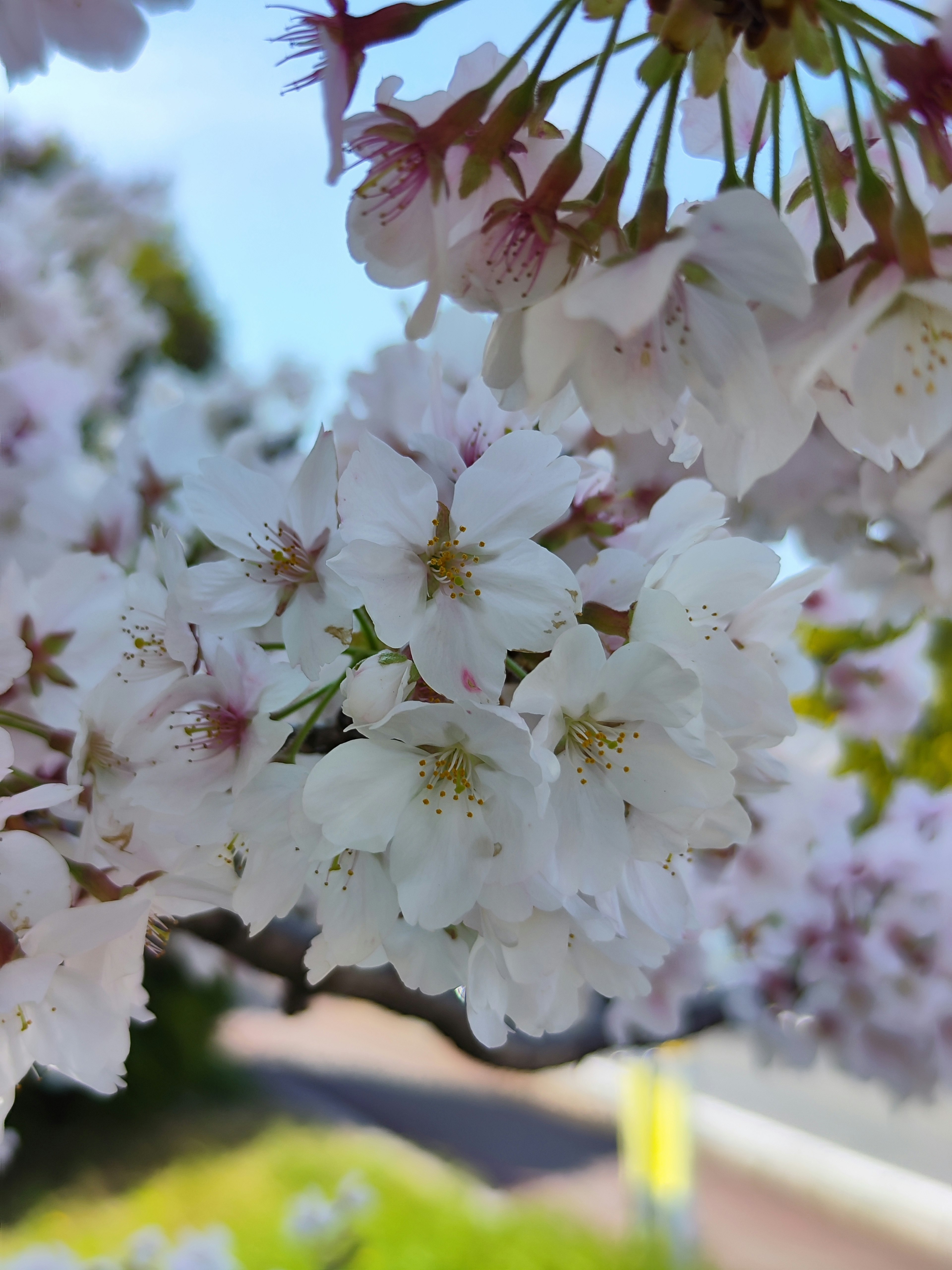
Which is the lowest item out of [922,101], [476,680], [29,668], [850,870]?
[850,870]

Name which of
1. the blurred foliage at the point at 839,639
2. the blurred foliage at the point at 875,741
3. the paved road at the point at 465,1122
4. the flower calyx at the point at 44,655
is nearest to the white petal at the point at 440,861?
the flower calyx at the point at 44,655

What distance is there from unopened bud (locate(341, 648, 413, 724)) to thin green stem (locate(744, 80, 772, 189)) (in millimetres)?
197

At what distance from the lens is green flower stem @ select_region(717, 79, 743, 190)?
28 centimetres

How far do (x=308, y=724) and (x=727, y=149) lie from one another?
237 millimetres

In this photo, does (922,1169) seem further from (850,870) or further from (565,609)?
(565,609)

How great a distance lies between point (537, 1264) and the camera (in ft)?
9.32

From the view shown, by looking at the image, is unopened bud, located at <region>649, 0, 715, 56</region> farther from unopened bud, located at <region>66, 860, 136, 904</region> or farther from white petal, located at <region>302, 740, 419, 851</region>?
unopened bud, located at <region>66, 860, 136, 904</region>

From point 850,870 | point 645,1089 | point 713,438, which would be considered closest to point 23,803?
point 713,438

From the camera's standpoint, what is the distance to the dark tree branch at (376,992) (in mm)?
725

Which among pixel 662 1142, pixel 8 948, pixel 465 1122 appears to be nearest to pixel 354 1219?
pixel 662 1142

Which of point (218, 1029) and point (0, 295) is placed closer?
point (0, 295)

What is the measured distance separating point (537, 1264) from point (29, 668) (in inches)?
117

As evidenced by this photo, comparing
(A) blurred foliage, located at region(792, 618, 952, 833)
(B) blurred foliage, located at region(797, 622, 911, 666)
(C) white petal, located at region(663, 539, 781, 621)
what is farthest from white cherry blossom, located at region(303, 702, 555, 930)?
(B) blurred foliage, located at region(797, 622, 911, 666)

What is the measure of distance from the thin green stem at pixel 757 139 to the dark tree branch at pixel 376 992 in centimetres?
51
